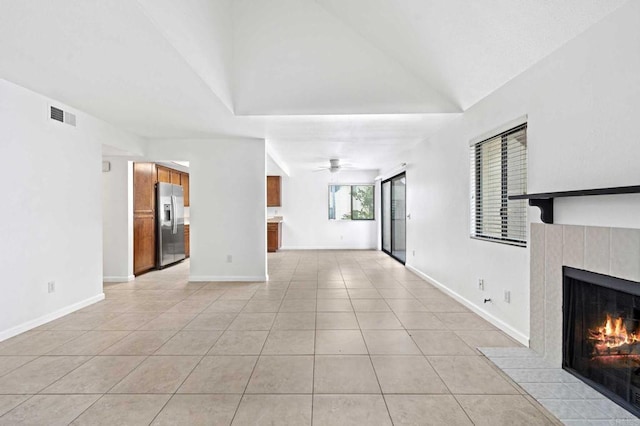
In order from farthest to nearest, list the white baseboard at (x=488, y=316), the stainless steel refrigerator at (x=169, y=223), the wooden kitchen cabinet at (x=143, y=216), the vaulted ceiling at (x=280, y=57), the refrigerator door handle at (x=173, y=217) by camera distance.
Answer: the refrigerator door handle at (x=173, y=217), the stainless steel refrigerator at (x=169, y=223), the wooden kitchen cabinet at (x=143, y=216), the white baseboard at (x=488, y=316), the vaulted ceiling at (x=280, y=57)

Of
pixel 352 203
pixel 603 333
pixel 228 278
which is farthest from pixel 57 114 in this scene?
pixel 352 203

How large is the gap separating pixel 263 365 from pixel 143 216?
15.1 feet

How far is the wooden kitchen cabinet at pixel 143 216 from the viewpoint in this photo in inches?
227

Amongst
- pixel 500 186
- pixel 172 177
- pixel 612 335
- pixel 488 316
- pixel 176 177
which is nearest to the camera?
pixel 612 335

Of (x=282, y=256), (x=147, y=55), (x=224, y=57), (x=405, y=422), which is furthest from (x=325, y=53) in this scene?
(x=282, y=256)

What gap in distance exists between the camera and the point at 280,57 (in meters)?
3.81

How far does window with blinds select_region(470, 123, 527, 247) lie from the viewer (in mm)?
2959

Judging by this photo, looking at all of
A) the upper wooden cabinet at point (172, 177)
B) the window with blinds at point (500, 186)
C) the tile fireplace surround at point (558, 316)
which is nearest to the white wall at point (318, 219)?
the upper wooden cabinet at point (172, 177)

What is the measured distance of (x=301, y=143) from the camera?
18.6 ft

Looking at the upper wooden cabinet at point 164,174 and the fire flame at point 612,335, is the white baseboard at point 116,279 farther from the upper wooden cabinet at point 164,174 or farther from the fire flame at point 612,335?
the fire flame at point 612,335

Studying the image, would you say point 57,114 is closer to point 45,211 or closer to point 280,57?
point 45,211

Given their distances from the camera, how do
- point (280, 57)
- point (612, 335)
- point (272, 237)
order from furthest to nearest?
1. point (272, 237)
2. point (280, 57)
3. point (612, 335)

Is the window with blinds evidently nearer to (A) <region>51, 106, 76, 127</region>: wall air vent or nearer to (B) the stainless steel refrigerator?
(A) <region>51, 106, 76, 127</region>: wall air vent

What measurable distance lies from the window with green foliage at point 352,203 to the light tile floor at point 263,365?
18.5ft
